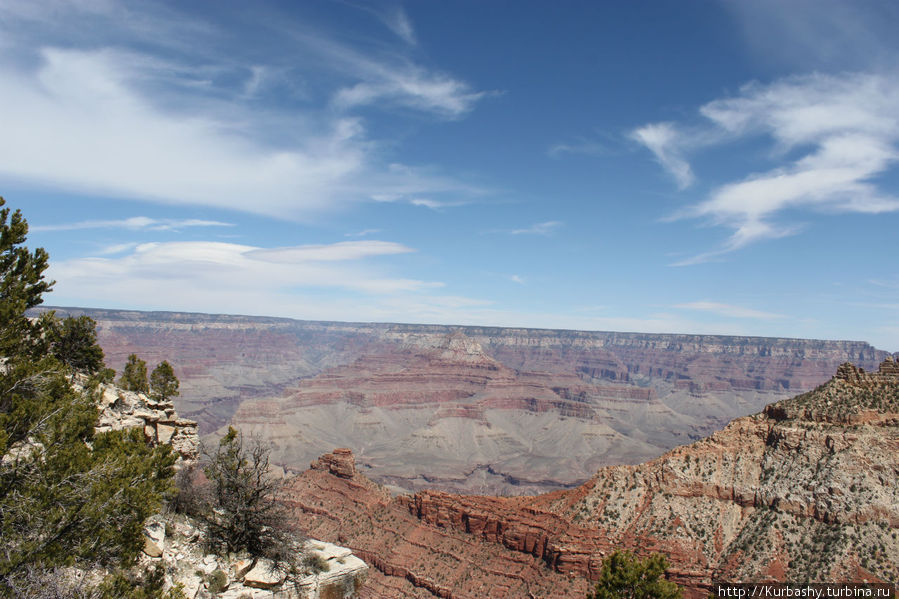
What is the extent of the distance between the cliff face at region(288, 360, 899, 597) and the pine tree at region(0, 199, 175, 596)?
1964 inches

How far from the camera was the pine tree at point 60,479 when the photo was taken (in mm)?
11781

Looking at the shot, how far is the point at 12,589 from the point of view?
10.5 meters

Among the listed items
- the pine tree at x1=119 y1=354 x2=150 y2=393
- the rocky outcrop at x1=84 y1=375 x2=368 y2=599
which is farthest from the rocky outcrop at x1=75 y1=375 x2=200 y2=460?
the pine tree at x1=119 y1=354 x2=150 y2=393

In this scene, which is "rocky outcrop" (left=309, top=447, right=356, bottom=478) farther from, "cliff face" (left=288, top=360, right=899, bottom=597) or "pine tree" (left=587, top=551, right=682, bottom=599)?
"pine tree" (left=587, top=551, right=682, bottom=599)

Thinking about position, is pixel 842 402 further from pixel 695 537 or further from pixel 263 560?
pixel 263 560

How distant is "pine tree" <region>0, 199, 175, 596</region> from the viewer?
1178 cm

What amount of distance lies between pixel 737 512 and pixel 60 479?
58.7 meters

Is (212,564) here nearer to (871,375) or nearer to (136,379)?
(136,379)

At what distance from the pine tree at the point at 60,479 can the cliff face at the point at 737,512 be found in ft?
164

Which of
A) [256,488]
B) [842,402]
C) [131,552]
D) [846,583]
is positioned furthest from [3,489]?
[842,402]

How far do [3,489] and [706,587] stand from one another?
2179 inches

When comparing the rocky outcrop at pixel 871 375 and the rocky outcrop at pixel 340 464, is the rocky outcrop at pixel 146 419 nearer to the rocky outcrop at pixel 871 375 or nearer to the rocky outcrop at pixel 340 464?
the rocky outcrop at pixel 871 375

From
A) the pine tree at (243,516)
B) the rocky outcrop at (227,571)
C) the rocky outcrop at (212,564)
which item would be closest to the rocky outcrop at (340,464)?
the rocky outcrop at (212,564)

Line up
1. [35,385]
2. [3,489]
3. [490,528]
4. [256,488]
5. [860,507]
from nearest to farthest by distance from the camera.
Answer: [3,489] → [35,385] → [256,488] → [860,507] → [490,528]
